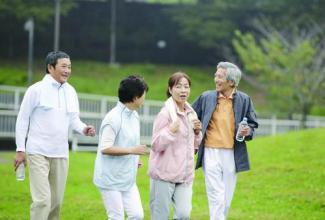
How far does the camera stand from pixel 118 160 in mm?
7582

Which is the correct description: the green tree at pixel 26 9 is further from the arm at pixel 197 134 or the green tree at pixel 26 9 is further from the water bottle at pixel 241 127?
the arm at pixel 197 134

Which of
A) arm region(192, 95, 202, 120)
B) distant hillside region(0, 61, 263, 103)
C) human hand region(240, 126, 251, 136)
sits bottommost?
human hand region(240, 126, 251, 136)

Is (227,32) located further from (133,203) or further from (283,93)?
(133,203)

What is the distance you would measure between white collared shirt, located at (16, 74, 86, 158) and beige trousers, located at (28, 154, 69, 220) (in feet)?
0.27

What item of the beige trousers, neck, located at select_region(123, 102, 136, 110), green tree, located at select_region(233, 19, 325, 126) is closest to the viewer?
neck, located at select_region(123, 102, 136, 110)

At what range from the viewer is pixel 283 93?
3438 cm

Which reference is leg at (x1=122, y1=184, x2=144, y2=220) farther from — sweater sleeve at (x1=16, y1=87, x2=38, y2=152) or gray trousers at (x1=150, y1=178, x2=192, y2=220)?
sweater sleeve at (x1=16, y1=87, x2=38, y2=152)

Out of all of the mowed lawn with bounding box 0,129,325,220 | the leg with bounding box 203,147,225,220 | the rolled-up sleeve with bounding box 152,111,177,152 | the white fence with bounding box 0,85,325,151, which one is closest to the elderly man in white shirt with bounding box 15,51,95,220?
the rolled-up sleeve with bounding box 152,111,177,152

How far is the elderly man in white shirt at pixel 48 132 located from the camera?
8.26m

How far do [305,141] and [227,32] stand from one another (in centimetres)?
2612

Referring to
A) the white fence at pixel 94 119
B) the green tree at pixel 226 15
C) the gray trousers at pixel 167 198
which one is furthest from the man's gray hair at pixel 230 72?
the green tree at pixel 226 15

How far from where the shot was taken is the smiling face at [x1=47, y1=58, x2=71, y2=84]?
334 inches

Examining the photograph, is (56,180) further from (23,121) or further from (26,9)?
(26,9)

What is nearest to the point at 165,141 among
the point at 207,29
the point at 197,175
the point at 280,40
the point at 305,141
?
the point at 197,175
